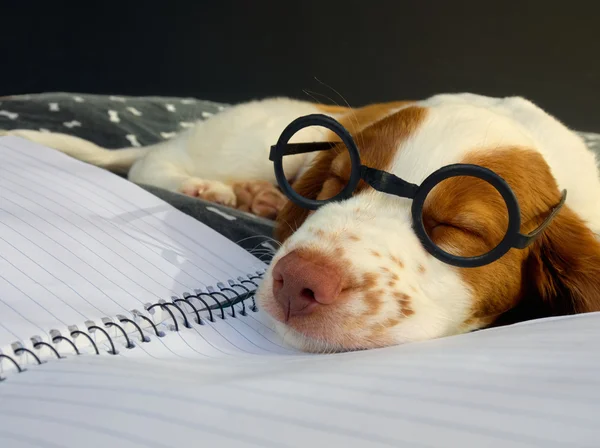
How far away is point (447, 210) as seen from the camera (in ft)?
3.25

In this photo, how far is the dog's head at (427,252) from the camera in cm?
87

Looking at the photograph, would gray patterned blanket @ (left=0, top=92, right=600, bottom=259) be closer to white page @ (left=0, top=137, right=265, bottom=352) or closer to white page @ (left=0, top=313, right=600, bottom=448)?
white page @ (left=0, top=137, right=265, bottom=352)

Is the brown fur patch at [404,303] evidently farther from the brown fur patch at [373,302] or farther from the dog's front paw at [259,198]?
the dog's front paw at [259,198]

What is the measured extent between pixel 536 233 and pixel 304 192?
53cm

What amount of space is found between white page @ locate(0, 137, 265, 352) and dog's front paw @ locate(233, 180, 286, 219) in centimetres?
47

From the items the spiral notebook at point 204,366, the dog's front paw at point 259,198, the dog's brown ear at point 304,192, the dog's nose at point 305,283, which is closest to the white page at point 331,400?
the spiral notebook at point 204,366

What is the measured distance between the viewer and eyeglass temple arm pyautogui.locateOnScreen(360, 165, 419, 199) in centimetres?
98

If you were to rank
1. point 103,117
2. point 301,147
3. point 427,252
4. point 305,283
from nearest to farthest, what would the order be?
point 305,283
point 427,252
point 301,147
point 103,117

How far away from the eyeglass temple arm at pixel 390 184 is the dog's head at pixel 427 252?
0.7 inches

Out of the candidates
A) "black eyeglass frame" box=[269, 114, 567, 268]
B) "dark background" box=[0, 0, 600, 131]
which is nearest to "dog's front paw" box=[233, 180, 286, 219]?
"black eyeglass frame" box=[269, 114, 567, 268]

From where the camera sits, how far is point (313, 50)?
4.18 meters

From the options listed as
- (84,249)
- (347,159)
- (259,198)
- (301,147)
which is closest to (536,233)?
(347,159)

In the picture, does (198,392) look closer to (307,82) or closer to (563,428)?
(563,428)

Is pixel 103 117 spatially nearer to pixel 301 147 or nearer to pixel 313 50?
pixel 301 147
